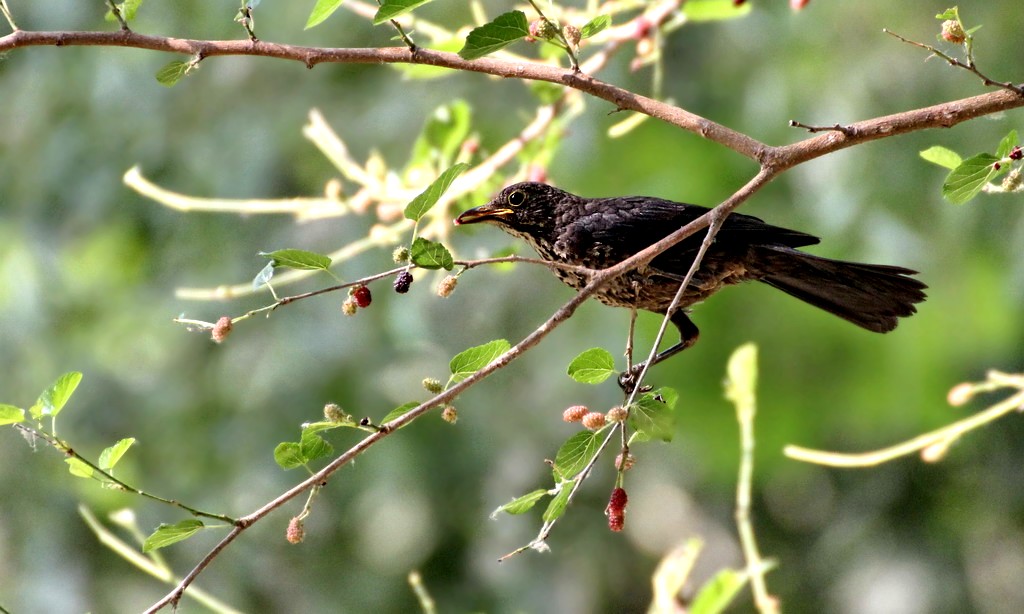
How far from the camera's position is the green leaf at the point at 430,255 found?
81.0 inches

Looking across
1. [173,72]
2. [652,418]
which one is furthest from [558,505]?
[173,72]

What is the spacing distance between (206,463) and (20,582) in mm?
1244

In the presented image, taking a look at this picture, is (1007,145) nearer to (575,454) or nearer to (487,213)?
(575,454)

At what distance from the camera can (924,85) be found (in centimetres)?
648

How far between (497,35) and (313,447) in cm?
84

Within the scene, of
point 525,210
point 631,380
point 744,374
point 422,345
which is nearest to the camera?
A: point 631,380

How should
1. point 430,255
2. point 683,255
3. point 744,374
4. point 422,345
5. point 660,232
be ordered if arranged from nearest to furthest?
1. point 430,255
2. point 744,374
3. point 683,255
4. point 660,232
5. point 422,345

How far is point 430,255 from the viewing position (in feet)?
6.79

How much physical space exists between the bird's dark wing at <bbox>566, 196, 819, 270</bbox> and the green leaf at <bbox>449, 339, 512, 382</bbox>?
3.68ft

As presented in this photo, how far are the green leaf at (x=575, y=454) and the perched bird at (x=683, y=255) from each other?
3.33 feet

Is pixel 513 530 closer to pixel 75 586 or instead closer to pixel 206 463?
pixel 206 463

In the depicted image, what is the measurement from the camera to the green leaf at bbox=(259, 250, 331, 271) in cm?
207

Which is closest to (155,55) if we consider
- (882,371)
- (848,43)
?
(848,43)

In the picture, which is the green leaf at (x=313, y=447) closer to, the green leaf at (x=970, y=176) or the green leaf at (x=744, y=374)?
the green leaf at (x=744, y=374)
